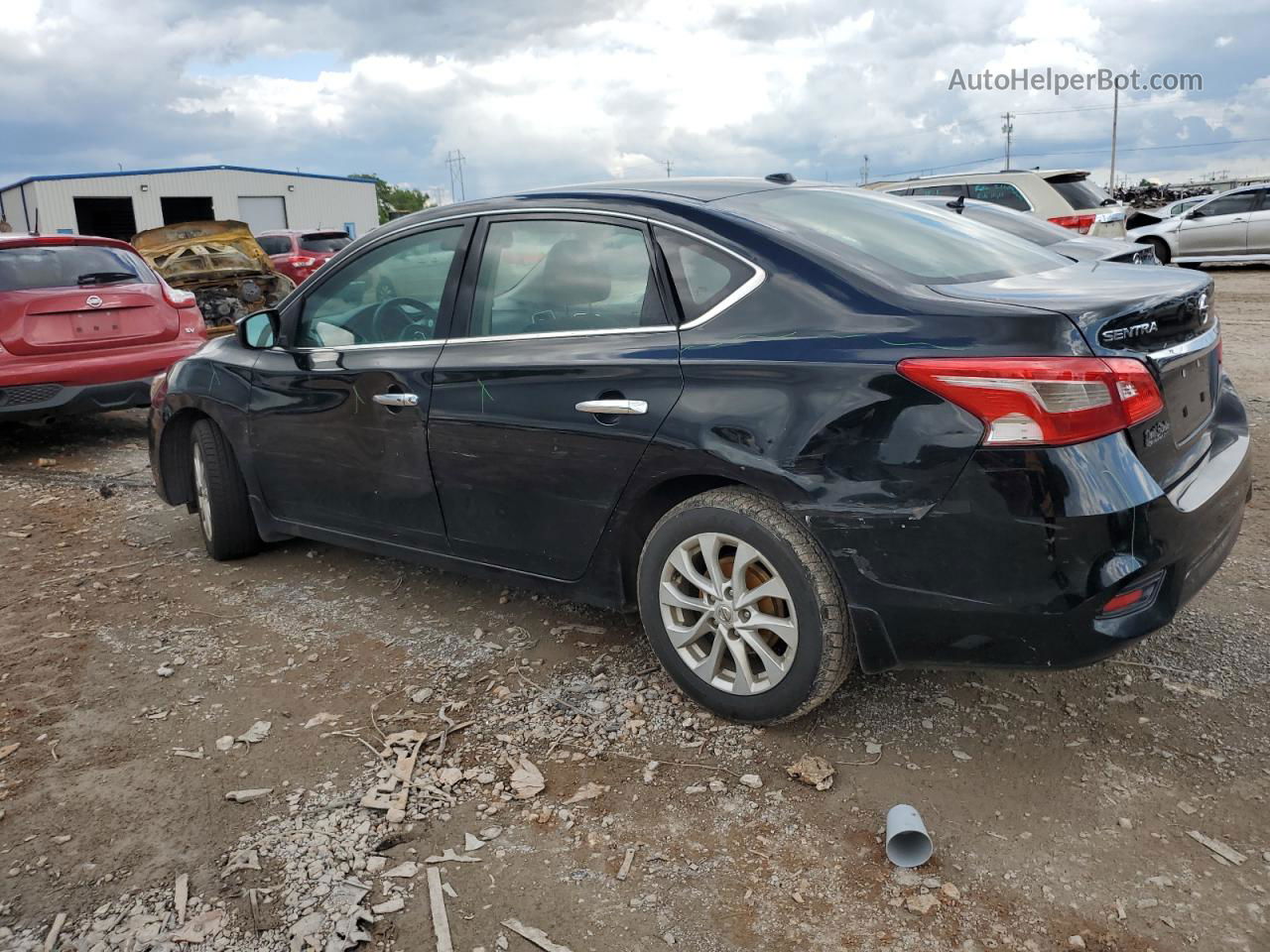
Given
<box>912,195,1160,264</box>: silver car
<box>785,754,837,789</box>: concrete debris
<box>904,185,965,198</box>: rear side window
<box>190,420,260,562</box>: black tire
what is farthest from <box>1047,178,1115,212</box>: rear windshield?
<box>785,754,837,789</box>: concrete debris

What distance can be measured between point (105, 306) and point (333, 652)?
16.2ft

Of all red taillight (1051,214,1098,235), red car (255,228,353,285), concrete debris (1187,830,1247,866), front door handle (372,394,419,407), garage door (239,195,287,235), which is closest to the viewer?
concrete debris (1187,830,1247,866)

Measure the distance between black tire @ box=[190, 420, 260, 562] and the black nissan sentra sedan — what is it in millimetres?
774

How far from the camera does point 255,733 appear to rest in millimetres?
3352

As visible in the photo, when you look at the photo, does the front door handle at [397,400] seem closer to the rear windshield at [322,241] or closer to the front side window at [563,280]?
the front side window at [563,280]

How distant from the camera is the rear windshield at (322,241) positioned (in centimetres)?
1894

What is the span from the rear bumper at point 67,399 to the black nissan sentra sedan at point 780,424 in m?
3.97

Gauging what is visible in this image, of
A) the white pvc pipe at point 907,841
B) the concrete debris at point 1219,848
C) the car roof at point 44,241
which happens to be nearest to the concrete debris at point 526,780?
the white pvc pipe at point 907,841

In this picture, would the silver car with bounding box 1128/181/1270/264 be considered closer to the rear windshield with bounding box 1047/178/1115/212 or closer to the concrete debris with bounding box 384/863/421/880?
the rear windshield with bounding box 1047/178/1115/212

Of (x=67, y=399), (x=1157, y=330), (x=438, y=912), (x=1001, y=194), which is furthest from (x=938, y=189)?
(x=438, y=912)

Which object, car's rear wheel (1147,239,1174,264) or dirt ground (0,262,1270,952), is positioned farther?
car's rear wheel (1147,239,1174,264)

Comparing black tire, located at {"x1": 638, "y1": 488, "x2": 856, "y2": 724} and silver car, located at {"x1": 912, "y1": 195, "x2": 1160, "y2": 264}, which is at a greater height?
silver car, located at {"x1": 912, "y1": 195, "x2": 1160, "y2": 264}

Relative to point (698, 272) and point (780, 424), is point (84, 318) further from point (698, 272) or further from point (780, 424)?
point (780, 424)

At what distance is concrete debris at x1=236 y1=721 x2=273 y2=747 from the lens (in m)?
3.31
